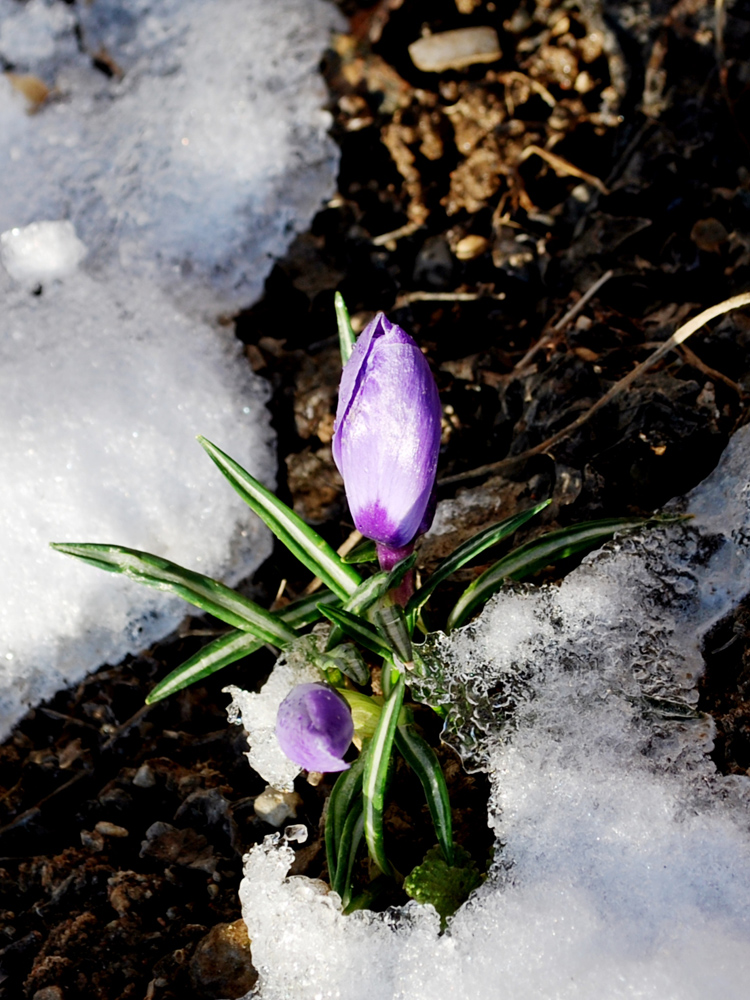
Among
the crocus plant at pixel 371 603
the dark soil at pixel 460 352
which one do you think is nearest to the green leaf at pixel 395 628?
the crocus plant at pixel 371 603

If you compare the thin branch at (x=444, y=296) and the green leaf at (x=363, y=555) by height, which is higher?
the green leaf at (x=363, y=555)

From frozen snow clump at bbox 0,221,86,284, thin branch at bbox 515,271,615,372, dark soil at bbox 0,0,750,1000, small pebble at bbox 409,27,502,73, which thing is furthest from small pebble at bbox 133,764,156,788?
small pebble at bbox 409,27,502,73

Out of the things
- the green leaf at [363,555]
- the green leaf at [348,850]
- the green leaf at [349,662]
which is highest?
the green leaf at [363,555]

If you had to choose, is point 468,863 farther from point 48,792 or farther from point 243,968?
point 48,792

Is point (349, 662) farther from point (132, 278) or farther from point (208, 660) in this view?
point (132, 278)

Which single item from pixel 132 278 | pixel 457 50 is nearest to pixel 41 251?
pixel 132 278

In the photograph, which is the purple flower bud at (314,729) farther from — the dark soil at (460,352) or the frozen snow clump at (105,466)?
the frozen snow clump at (105,466)

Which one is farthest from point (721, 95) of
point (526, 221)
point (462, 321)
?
point (462, 321)

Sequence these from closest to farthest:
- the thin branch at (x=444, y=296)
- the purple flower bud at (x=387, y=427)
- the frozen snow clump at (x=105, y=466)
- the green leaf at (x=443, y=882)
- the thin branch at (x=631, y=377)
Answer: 1. the purple flower bud at (x=387, y=427)
2. the green leaf at (x=443, y=882)
3. the thin branch at (x=631, y=377)
4. the frozen snow clump at (x=105, y=466)
5. the thin branch at (x=444, y=296)
